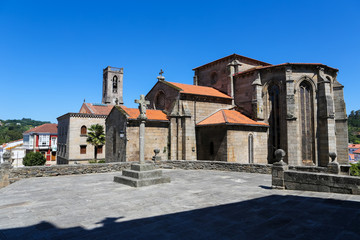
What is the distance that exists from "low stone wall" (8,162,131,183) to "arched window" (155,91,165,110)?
9.70 m

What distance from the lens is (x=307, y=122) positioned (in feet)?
67.6

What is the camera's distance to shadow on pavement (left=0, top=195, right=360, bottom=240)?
14.5 feet

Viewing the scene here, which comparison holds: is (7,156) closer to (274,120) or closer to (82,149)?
(274,120)

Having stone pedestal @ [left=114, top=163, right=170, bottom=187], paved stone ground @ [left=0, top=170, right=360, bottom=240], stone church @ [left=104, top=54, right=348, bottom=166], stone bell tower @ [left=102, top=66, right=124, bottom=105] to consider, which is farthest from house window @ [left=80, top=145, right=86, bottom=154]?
paved stone ground @ [left=0, top=170, right=360, bottom=240]

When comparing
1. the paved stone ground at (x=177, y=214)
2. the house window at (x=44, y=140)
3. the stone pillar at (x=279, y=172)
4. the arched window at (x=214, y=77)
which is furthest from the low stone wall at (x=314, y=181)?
the house window at (x=44, y=140)

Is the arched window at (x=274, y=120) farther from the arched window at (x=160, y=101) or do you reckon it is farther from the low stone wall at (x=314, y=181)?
the low stone wall at (x=314, y=181)

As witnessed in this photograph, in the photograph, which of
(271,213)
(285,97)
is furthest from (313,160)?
(271,213)

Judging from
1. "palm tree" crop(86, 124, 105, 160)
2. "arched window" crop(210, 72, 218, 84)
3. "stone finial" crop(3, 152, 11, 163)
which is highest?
"arched window" crop(210, 72, 218, 84)

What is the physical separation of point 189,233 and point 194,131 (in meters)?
15.8

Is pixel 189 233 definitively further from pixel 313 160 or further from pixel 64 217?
pixel 313 160

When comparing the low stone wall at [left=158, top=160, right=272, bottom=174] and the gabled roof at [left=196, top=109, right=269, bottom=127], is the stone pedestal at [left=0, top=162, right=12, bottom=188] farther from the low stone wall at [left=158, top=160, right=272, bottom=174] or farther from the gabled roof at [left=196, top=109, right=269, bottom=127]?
the gabled roof at [left=196, top=109, right=269, bottom=127]

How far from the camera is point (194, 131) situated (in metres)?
20.3

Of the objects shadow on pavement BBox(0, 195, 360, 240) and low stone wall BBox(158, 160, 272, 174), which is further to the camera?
low stone wall BBox(158, 160, 272, 174)

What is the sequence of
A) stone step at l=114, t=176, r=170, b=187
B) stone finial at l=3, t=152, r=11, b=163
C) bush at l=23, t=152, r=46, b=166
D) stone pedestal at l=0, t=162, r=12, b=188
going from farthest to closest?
bush at l=23, t=152, r=46, b=166 < stone finial at l=3, t=152, r=11, b=163 < stone pedestal at l=0, t=162, r=12, b=188 < stone step at l=114, t=176, r=170, b=187
